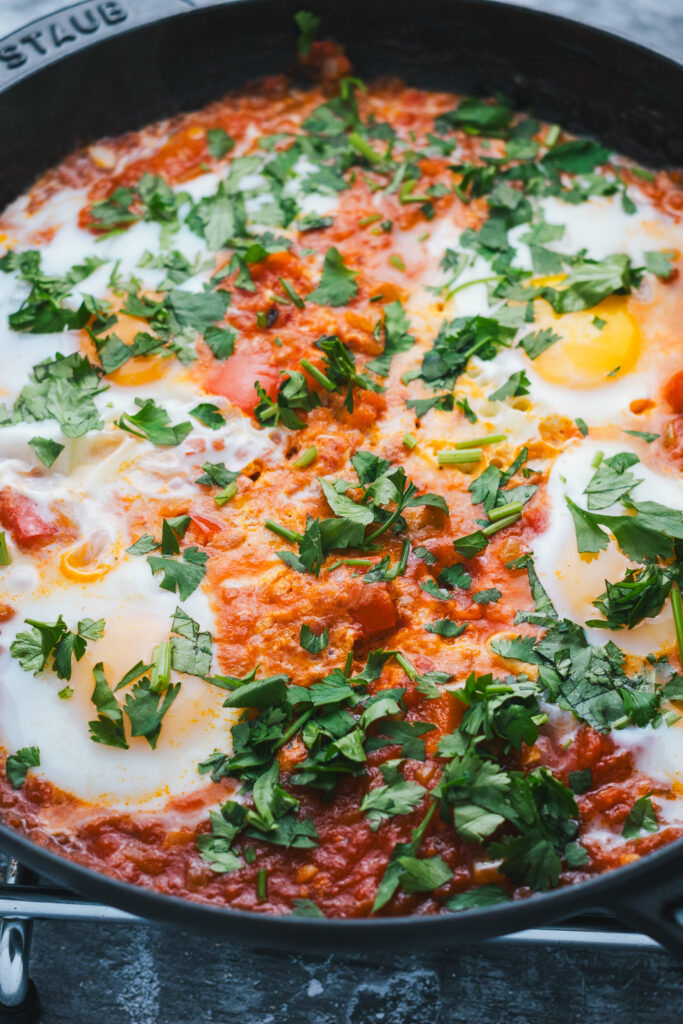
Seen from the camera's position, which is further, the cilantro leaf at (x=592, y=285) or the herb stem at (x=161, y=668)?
the cilantro leaf at (x=592, y=285)

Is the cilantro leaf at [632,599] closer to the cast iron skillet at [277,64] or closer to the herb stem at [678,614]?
the herb stem at [678,614]

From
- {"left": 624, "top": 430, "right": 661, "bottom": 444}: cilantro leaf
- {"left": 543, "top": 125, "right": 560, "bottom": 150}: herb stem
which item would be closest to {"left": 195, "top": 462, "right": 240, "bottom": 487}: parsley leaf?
{"left": 624, "top": 430, "right": 661, "bottom": 444}: cilantro leaf

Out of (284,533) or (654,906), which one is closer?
(654,906)

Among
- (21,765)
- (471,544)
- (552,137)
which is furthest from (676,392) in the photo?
(21,765)

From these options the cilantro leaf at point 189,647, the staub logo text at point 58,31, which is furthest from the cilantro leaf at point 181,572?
the staub logo text at point 58,31

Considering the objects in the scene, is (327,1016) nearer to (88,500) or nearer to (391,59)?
(88,500)

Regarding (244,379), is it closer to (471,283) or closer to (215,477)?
(215,477)
